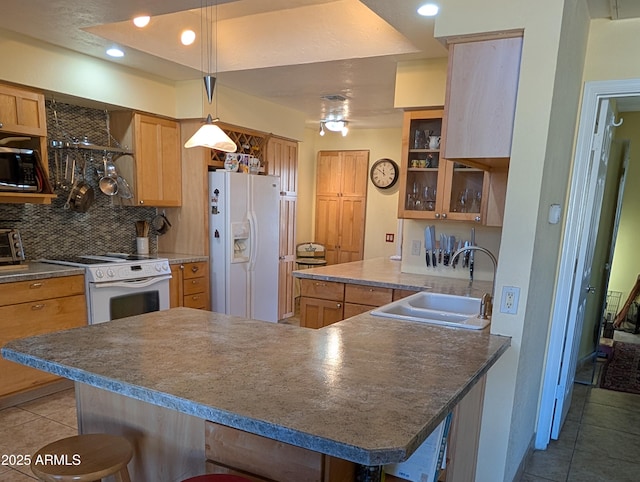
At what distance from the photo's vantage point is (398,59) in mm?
2980

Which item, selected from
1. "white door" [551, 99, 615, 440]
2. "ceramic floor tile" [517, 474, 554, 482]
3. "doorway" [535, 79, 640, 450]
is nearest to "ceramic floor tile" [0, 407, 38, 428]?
"ceramic floor tile" [517, 474, 554, 482]

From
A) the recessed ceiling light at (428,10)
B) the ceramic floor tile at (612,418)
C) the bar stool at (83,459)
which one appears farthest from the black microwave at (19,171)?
the ceramic floor tile at (612,418)

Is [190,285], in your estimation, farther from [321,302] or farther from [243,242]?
[321,302]

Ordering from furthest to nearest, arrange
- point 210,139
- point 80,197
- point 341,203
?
point 341,203 → point 80,197 → point 210,139

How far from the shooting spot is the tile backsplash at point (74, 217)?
3.40 metres

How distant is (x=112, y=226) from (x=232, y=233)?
1.12m

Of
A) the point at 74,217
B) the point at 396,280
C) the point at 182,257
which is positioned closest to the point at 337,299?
the point at 396,280

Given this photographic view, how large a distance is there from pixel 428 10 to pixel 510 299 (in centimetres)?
154

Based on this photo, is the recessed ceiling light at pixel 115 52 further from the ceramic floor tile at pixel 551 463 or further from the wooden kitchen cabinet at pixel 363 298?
the ceramic floor tile at pixel 551 463

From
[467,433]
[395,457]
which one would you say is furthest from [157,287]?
[395,457]

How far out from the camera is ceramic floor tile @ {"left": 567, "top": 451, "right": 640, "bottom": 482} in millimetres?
2373

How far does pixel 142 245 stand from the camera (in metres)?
4.18

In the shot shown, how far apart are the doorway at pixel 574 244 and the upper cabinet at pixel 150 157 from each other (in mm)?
3382

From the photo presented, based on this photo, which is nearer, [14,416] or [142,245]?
[14,416]
